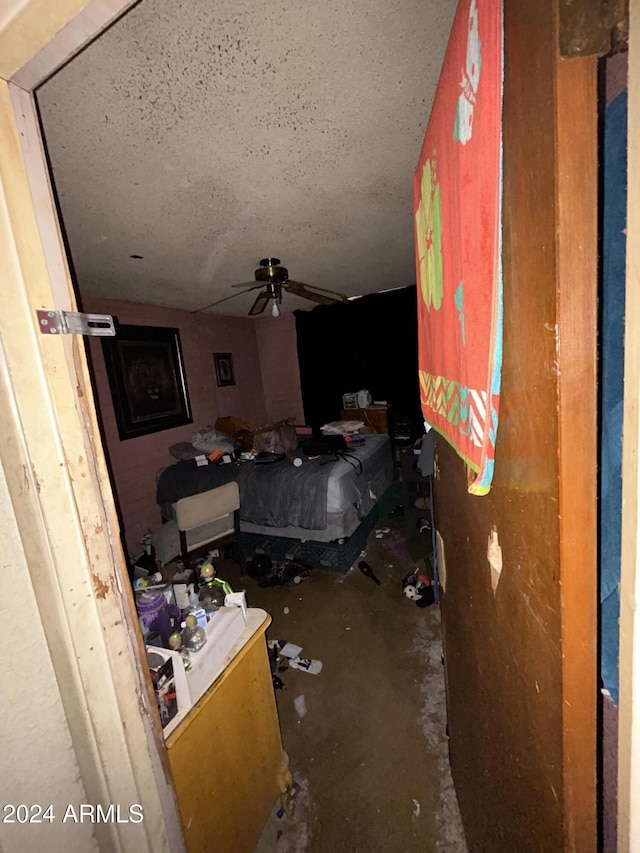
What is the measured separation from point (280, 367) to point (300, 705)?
457cm

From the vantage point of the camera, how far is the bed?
2951 millimetres

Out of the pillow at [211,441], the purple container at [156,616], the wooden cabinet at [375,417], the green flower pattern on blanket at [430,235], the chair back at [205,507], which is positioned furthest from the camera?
the wooden cabinet at [375,417]

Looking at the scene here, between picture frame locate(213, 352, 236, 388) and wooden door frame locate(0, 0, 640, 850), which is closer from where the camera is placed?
wooden door frame locate(0, 0, 640, 850)

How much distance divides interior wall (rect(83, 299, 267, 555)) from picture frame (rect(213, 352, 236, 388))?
7cm

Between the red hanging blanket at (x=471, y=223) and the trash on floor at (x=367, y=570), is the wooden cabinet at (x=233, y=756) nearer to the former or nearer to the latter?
the red hanging blanket at (x=471, y=223)

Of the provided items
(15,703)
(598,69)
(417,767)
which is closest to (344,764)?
(417,767)

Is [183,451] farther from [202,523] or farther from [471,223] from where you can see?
[471,223]

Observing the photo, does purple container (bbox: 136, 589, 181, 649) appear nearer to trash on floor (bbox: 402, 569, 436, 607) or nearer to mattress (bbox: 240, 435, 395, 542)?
mattress (bbox: 240, 435, 395, 542)

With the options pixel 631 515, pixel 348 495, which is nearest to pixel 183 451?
pixel 348 495

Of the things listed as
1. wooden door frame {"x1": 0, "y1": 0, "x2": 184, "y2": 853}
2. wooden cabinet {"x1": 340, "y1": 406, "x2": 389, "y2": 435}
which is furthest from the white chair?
wooden cabinet {"x1": 340, "y1": 406, "x2": 389, "y2": 435}

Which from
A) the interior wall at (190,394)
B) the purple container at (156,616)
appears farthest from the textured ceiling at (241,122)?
the purple container at (156,616)

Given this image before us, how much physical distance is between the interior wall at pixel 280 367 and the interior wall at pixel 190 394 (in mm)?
129

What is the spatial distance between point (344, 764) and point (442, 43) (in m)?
2.89

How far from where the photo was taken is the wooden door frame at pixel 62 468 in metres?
0.60
